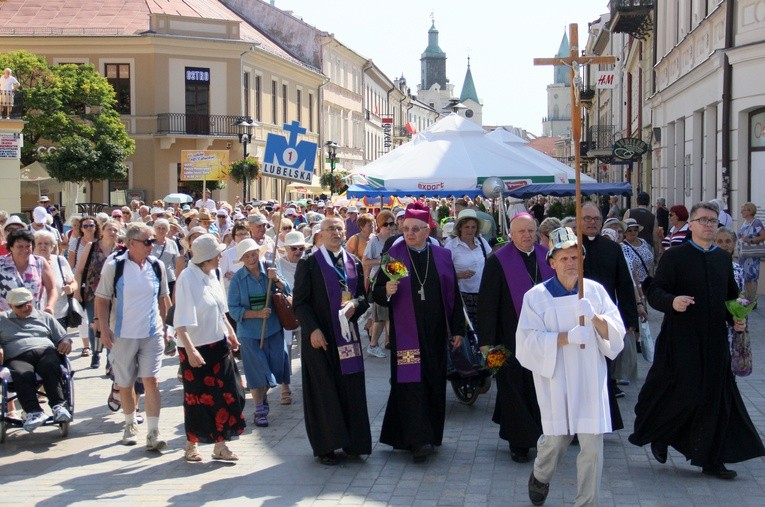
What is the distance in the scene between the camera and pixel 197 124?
45.3 m

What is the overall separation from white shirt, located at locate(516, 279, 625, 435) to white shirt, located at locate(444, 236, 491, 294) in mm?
4104

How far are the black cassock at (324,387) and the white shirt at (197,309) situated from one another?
0.58 m

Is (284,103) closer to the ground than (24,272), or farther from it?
farther from it

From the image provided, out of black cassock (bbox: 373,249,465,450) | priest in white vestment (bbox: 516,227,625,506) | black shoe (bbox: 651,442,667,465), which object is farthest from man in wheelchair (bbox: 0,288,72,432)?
black shoe (bbox: 651,442,667,465)

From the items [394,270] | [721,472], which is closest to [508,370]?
[394,270]

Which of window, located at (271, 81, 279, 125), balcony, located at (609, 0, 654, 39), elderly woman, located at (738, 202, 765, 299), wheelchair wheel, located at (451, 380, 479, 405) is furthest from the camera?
window, located at (271, 81, 279, 125)

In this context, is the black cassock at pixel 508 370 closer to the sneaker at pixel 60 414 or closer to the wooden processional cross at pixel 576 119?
the wooden processional cross at pixel 576 119

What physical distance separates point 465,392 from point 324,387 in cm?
241

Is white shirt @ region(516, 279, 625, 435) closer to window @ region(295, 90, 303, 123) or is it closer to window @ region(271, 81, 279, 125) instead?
window @ region(271, 81, 279, 125)

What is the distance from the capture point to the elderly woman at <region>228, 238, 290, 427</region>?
918cm

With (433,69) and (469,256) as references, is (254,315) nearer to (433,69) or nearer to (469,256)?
(469,256)

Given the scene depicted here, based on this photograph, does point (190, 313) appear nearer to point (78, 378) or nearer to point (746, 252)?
point (78, 378)

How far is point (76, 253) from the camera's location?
42.7ft

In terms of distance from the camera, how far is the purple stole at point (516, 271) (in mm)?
7664
